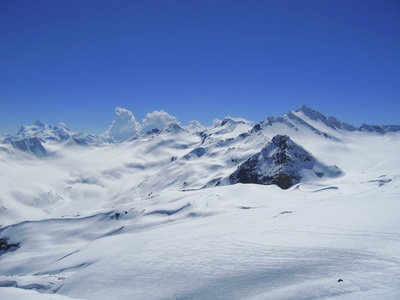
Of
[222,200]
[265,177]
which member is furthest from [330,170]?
[222,200]

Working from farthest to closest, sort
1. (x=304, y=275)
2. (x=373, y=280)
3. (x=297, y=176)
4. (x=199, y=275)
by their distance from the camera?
1. (x=297, y=176)
2. (x=199, y=275)
3. (x=304, y=275)
4. (x=373, y=280)

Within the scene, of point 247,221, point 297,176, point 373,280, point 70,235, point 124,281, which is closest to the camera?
point 373,280

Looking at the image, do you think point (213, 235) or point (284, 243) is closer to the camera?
point (284, 243)

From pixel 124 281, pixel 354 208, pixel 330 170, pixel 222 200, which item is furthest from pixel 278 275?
pixel 330 170

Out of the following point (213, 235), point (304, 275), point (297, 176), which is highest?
point (297, 176)

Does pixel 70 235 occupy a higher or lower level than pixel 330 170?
lower

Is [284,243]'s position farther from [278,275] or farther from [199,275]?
[199,275]
